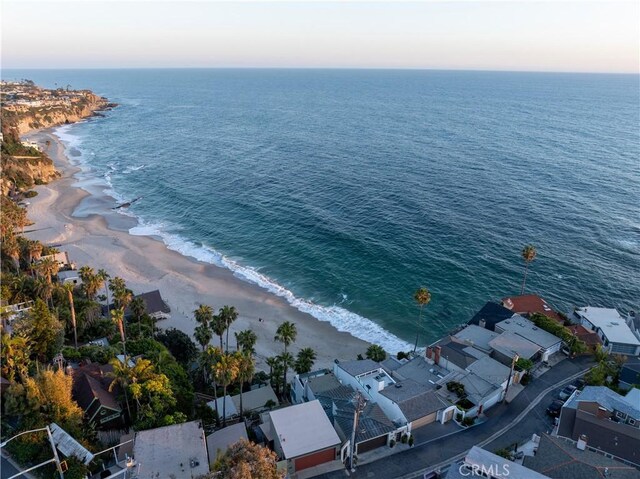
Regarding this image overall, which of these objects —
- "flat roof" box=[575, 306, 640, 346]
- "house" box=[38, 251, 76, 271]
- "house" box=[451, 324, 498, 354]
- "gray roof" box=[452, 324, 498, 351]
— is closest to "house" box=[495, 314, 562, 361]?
"house" box=[451, 324, 498, 354]

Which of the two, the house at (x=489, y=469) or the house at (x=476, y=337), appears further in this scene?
the house at (x=476, y=337)

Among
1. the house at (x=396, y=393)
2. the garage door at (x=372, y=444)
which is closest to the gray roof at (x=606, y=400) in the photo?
the house at (x=396, y=393)

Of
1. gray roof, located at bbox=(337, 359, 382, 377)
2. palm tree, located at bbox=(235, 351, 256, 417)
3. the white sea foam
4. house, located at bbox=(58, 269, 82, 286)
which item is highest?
palm tree, located at bbox=(235, 351, 256, 417)

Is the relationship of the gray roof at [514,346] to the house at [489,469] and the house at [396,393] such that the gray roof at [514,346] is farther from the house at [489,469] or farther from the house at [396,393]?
the house at [489,469]

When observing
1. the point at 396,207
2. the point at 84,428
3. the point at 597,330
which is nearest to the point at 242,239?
the point at 396,207

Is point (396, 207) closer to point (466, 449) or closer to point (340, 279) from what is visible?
point (340, 279)

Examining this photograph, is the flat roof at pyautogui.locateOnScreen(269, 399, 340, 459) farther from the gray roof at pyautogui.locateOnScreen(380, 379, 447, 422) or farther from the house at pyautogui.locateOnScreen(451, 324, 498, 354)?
the house at pyautogui.locateOnScreen(451, 324, 498, 354)
